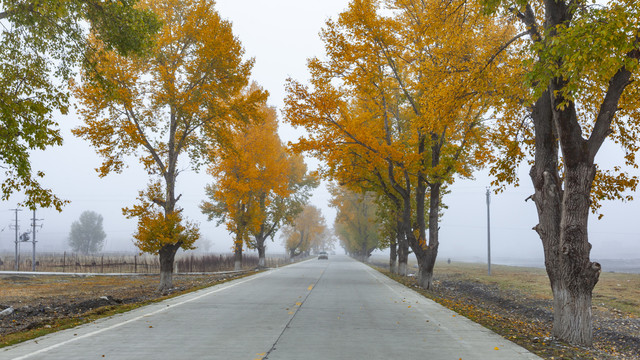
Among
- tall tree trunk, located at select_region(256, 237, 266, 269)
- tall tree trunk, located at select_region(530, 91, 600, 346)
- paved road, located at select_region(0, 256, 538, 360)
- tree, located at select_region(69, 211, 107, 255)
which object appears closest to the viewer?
paved road, located at select_region(0, 256, 538, 360)

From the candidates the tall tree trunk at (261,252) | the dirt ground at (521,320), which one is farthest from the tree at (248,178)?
the dirt ground at (521,320)

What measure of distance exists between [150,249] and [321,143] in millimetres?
8144

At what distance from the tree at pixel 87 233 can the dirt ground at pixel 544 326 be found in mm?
137262

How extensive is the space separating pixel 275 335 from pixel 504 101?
6.99 m

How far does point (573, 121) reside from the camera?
27.0 feet

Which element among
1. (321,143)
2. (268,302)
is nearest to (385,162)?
(321,143)

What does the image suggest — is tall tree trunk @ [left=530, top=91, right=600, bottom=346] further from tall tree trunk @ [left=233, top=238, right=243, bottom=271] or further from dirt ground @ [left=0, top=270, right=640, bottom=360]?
tall tree trunk @ [left=233, top=238, right=243, bottom=271]

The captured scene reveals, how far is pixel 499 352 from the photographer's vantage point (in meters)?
6.40

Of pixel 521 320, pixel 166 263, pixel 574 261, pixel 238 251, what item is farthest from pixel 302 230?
pixel 574 261

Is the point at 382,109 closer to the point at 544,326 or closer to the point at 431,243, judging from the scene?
the point at 431,243

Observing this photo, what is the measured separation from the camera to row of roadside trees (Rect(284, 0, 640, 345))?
23.7ft

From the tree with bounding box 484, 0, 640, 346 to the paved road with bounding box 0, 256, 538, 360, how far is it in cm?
188

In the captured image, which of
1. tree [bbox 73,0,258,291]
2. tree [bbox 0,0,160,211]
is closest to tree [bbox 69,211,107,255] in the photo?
tree [bbox 73,0,258,291]

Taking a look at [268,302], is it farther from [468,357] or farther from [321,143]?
[321,143]
